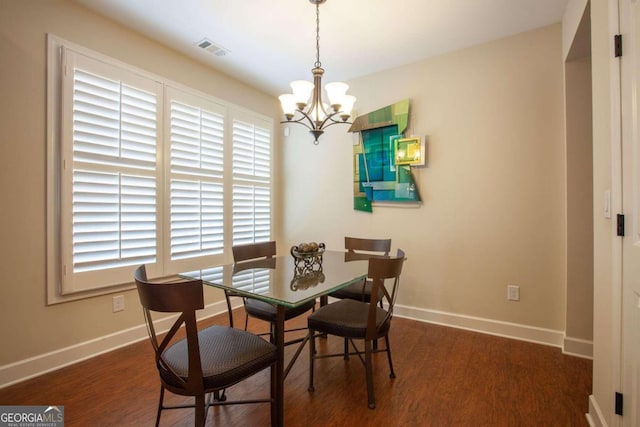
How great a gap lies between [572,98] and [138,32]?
147 inches

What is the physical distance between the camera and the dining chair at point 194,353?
1216mm

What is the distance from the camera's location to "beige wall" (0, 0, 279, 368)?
78.5 inches

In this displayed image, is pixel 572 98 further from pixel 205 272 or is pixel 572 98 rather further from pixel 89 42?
pixel 89 42

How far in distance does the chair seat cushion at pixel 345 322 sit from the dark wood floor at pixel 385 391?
16.2 inches

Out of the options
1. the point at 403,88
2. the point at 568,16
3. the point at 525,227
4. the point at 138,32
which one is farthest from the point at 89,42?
the point at 525,227

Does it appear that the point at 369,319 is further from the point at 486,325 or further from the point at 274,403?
the point at 486,325

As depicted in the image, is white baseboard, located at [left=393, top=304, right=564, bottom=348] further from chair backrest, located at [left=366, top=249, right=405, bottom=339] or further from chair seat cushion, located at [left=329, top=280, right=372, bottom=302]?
chair backrest, located at [left=366, top=249, right=405, bottom=339]

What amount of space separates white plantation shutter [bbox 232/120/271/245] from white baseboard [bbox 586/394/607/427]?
3255 mm

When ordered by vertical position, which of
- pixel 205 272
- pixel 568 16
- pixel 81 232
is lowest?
pixel 205 272

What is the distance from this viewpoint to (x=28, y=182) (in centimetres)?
209

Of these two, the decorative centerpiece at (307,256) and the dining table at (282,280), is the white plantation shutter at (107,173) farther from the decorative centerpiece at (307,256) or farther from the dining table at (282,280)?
the decorative centerpiece at (307,256)

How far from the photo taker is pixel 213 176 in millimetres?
3328

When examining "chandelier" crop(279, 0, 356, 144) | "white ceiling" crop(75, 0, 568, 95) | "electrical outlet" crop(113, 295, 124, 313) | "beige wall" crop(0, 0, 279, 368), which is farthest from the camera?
"electrical outlet" crop(113, 295, 124, 313)

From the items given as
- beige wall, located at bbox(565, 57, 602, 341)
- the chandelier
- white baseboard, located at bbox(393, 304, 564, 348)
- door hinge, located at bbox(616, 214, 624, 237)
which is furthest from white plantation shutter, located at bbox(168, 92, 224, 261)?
beige wall, located at bbox(565, 57, 602, 341)
